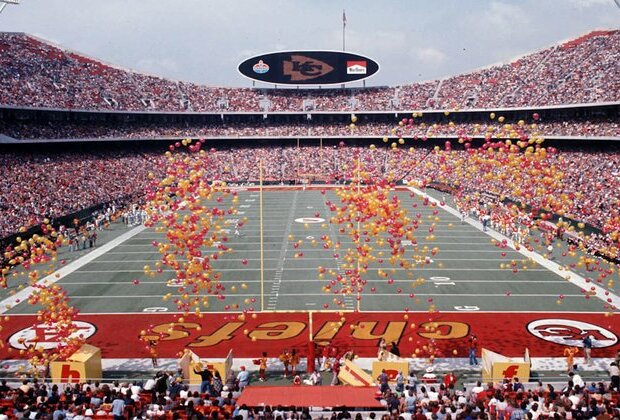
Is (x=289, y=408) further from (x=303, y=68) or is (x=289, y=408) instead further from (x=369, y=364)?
(x=303, y=68)

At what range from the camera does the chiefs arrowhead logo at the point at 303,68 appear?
68250 mm

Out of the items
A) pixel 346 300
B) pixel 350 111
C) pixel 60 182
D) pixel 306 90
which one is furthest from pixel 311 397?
pixel 306 90

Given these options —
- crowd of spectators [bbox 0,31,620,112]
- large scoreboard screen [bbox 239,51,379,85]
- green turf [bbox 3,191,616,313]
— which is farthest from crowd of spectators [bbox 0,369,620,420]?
large scoreboard screen [bbox 239,51,379,85]

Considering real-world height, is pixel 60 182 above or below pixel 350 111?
below

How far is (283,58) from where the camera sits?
68.1 m

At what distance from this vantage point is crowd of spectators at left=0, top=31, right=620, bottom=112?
152 feet

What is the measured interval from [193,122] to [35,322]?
50.1 metres

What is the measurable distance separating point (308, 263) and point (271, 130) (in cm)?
Result: 4231

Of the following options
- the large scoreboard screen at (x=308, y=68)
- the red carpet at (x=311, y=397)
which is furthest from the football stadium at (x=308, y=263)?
the large scoreboard screen at (x=308, y=68)

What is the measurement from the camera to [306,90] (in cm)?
7156

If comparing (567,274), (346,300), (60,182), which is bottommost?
(346,300)

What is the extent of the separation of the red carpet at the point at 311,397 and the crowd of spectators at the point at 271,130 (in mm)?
28422

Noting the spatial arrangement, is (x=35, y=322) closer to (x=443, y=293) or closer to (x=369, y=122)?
(x=443, y=293)

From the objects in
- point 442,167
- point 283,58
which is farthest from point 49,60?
point 442,167
